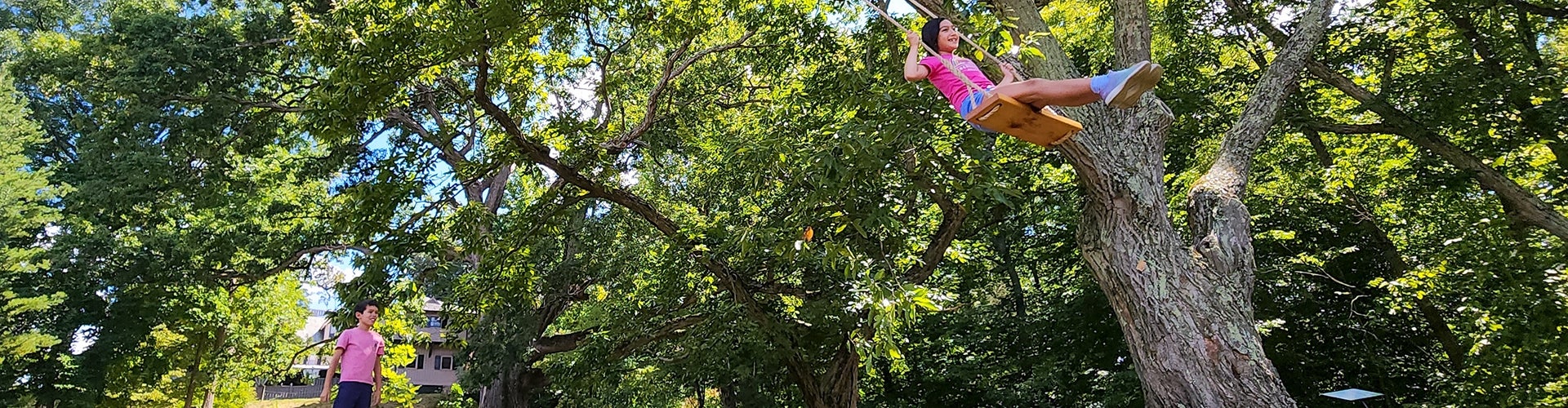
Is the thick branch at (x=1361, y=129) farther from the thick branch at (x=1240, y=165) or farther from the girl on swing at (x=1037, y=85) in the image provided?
the girl on swing at (x=1037, y=85)

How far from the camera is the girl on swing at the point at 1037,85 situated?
283 cm

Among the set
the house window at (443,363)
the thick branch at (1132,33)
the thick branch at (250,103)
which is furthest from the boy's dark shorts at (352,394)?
the house window at (443,363)

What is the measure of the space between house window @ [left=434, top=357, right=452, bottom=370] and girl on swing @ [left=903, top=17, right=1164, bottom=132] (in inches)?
1212

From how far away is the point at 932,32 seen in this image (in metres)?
3.48

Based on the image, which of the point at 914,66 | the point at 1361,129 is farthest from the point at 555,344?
the point at 1361,129

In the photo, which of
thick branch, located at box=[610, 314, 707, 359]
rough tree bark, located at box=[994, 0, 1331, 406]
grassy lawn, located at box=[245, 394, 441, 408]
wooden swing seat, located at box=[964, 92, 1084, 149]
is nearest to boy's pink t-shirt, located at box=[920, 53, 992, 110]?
wooden swing seat, located at box=[964, 92, 1084, 149]

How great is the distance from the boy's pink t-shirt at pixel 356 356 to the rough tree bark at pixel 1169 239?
3.84m

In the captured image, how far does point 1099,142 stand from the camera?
4.24 metres

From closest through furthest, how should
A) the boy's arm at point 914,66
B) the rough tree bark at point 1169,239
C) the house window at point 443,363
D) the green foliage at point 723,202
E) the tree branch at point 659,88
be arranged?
the boy's arm at point 914,66, the rough tree bark at point 1169,239, the green foliage at point 723,202, the tree branch at point 659,88, the house window at point 443,363

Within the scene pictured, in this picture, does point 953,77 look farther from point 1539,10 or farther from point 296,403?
point 296,403

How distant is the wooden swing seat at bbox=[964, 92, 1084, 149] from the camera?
113 inches

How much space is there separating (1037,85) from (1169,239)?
165 cm

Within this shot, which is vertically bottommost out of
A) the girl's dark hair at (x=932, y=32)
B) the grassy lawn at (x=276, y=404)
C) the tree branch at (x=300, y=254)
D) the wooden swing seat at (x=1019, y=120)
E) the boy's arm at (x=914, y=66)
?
the wooden swing seat at (x=1019, y=120)

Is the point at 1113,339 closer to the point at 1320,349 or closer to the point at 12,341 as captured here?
the point at 1320,349
